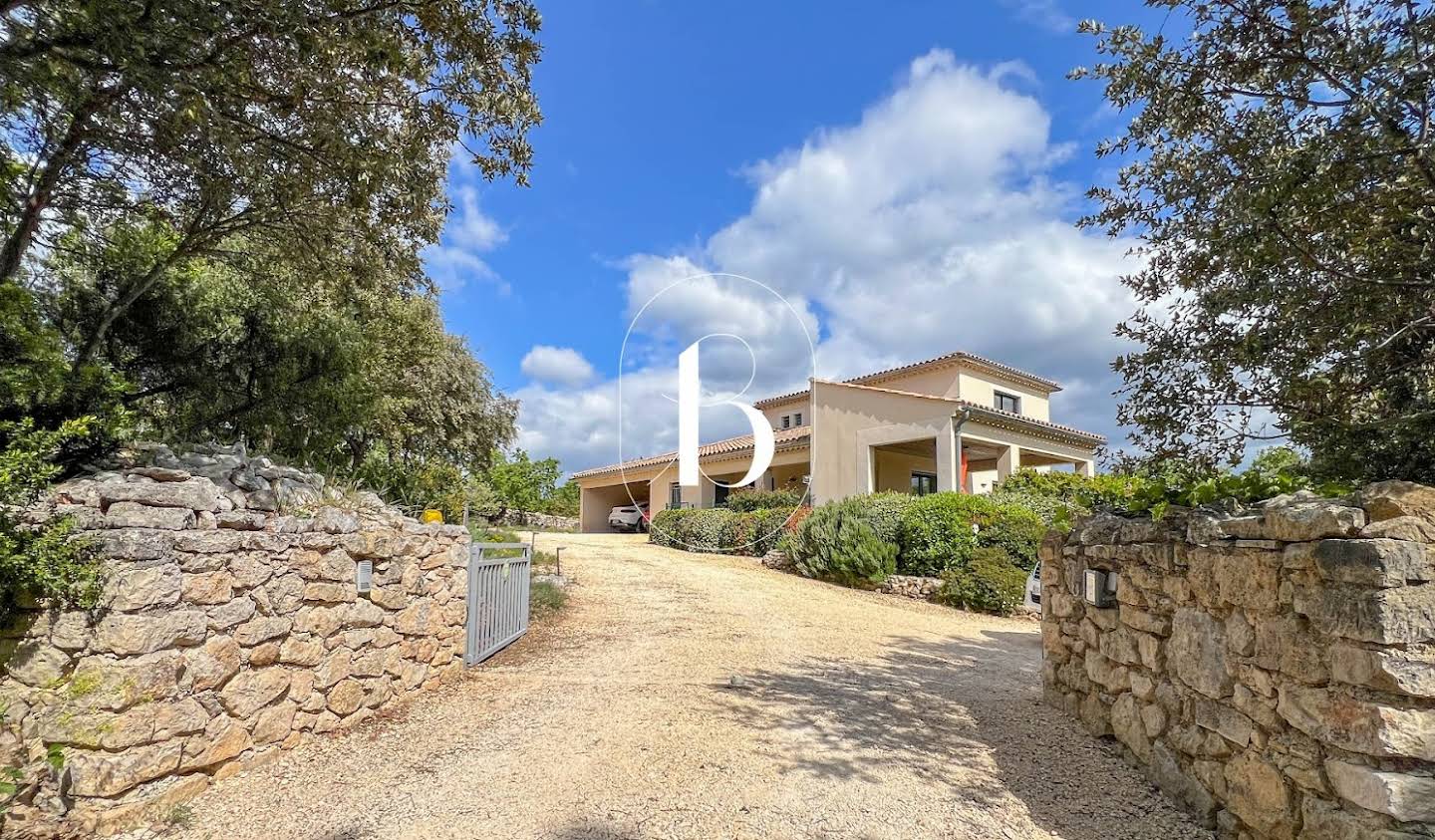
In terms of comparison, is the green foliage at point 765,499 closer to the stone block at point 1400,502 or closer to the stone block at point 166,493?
the stone block at point 166,493

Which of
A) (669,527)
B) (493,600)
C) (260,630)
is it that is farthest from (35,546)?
(669,527)

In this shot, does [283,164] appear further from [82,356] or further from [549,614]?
[549,614]

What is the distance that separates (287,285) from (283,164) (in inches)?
96.6

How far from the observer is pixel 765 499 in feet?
67.1

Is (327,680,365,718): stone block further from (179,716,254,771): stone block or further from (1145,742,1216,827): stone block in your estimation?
(1145,742,1216,827): stone block

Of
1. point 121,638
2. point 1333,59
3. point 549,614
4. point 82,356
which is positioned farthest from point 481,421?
point 1333,59

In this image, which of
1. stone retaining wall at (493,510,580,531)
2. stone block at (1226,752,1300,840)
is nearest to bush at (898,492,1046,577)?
stone block at (1226,752,1300,840)

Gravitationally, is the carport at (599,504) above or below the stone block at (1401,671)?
above

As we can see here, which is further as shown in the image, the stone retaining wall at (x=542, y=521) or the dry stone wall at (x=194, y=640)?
the stone retaining wall at (x=542, y=521)

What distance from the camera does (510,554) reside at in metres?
9.08

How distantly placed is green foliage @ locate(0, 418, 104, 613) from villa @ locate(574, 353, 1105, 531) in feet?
54.0

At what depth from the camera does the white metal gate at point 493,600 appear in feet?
23.9

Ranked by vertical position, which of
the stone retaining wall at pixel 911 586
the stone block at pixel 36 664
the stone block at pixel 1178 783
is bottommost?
the stone block at pixel 1178 783

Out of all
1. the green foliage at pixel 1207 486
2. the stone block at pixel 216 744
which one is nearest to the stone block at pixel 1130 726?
the green foliage at pixel 1207 486
